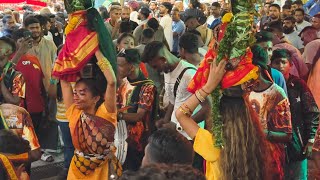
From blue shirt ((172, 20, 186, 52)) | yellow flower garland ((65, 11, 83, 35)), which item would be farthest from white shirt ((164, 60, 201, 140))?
blue shirt ((172, 20, 186, 52))

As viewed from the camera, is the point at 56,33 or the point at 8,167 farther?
the point at 56,33

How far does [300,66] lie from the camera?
283 inches

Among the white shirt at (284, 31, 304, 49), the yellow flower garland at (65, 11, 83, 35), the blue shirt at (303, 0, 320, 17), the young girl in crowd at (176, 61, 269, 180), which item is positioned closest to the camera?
the young girl in crowd at (176, 61, 269, 180)

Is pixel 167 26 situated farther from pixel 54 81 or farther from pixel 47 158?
pixel 54 81

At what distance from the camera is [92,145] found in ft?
14.6

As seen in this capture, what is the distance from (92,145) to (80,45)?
28.2 inches

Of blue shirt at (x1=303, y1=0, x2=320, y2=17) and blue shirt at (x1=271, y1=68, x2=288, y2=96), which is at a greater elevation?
blue shirt at (x1=303, y1=0, x2=320, y2=17)

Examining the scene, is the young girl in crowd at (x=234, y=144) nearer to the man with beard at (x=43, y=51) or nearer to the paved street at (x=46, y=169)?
the paved street at (x=46, y=169)

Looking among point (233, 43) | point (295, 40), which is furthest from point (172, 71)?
point (295, 40)

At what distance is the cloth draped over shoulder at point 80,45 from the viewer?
447cm

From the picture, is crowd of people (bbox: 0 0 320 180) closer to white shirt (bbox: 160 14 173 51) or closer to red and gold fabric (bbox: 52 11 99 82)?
red and gold fabric (bbox: 52 11 99 82)

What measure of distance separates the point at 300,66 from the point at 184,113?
13.2 ft

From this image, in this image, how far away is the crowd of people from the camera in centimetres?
319

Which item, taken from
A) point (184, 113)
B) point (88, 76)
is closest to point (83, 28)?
point (88, 76)
